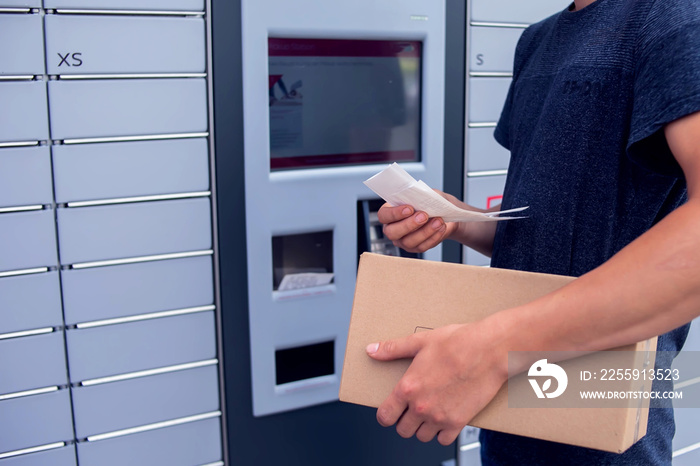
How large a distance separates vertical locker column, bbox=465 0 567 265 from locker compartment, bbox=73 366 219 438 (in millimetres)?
1124

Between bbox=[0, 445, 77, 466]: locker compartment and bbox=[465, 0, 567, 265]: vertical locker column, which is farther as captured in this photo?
bbox=[465, 0, 567, 265]: vertical locker column

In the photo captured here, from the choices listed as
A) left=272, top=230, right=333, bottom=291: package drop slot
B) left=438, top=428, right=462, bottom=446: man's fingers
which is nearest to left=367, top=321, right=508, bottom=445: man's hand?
left=438, top=428, right=462, bottom=446: man's fingers

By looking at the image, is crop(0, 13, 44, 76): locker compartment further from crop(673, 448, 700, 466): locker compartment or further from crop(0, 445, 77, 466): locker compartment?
crop(673, 448, 700, 466): locker compartment

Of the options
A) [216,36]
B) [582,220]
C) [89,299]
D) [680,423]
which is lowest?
[680,423]

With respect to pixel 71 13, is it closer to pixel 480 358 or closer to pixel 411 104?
pixel 411 104

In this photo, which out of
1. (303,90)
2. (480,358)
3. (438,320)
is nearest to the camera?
(480,358)

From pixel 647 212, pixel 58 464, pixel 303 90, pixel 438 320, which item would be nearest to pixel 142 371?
pixel 58 464

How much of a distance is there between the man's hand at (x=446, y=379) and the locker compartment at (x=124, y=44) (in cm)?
128

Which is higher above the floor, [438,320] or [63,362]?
[438,320]

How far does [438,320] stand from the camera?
107 cm

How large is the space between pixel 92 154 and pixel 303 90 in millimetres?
693

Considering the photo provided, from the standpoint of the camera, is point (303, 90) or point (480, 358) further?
point (303, 90)

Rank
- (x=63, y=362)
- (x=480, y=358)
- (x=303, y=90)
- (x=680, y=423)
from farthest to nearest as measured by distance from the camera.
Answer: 1. (x=680, y=423)
2. (x=303, y=90)
3. (x=63, y=362)
4. (x=480, y=358)

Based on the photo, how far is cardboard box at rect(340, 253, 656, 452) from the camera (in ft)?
3.11
